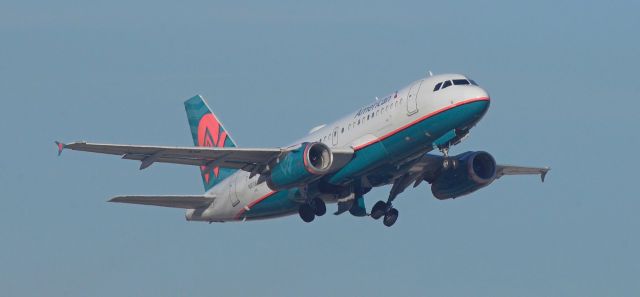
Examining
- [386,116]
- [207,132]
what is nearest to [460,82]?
[386,116]

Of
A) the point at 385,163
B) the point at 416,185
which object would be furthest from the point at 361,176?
the point at 416,185

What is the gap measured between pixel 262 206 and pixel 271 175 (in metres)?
4.33

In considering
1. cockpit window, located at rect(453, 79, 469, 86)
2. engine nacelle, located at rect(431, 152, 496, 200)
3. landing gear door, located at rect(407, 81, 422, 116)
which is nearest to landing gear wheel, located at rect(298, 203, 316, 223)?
engine nacelle, located at rect(431, 152, 496, 200)

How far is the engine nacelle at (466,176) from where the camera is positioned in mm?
70688

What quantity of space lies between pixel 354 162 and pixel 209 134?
17.2 m

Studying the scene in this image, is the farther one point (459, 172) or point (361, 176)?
point (459, 172)

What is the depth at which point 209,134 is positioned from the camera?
3159 inches

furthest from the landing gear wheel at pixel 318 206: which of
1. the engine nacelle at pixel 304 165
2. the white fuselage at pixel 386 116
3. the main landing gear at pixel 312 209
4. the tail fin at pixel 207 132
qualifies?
the tail fin at pixel 207 132

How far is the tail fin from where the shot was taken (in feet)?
250

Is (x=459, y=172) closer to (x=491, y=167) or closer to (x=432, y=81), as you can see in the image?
(x=491, y=167)

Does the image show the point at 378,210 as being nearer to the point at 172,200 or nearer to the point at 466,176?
the point at 466,176

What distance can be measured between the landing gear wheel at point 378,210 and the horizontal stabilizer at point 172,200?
8303 millimetres

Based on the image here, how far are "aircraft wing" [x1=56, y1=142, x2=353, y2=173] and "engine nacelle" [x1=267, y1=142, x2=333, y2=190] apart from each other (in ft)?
1.86

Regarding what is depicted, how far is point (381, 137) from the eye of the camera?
6372cm
